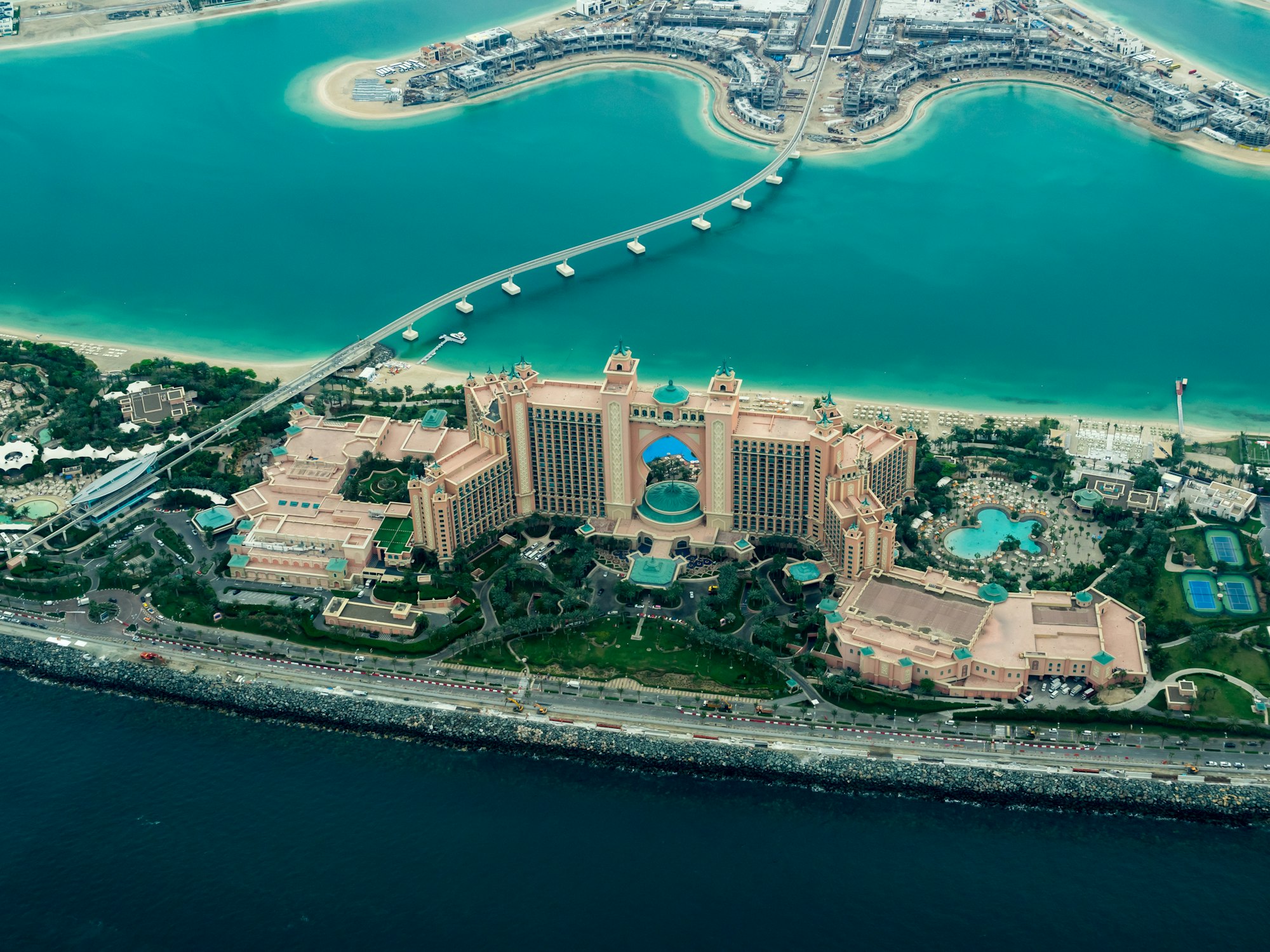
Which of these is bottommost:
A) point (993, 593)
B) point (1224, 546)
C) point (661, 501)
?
point (993, 593)


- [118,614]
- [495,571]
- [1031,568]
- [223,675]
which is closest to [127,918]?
[223,675]

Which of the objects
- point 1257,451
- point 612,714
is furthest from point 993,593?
point 1257,451

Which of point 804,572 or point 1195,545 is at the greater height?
point 1195,545

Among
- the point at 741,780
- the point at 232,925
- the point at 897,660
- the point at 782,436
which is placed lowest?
the point at 232,925

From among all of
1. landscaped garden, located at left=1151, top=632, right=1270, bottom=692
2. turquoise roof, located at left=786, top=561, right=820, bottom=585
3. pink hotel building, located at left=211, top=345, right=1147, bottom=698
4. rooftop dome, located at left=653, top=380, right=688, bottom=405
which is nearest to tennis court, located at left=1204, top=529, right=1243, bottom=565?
landscaped garden, located at left=1151, top=632, right=1270, bottom=692

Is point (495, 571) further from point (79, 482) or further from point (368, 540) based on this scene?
point (79, 482)

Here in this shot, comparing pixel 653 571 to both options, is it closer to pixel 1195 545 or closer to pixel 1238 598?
pixel 1195 545

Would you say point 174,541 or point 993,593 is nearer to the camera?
point 993,593
